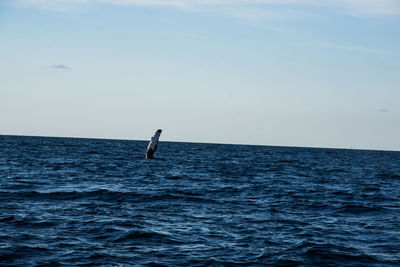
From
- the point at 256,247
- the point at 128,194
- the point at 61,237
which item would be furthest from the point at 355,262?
the point at 128,194

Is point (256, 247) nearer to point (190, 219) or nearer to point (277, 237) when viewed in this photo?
point (277, 237)

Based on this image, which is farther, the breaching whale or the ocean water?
the breaching whale

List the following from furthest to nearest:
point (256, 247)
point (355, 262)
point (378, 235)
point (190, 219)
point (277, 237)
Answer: point (190, 219) → point (378, 235) → point (277, 237) → point (256, 247) → point (355, 262)

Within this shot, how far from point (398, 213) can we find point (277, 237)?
8477mm

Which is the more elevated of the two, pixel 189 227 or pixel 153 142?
pixel 153 142

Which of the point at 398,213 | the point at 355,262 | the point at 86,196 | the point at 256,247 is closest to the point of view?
the point at 355,262

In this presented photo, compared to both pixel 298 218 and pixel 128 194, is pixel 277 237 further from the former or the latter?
pixel 128 194

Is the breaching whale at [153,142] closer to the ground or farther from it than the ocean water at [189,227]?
farther from it

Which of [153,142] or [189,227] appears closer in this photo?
[189,227]

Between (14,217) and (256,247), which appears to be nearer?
(256,247)

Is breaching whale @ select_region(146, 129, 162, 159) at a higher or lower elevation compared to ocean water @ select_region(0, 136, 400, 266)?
higher

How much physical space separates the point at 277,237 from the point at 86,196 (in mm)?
11002

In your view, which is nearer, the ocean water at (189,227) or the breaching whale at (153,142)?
the ocean water at (189,227)

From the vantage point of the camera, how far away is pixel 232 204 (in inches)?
801
